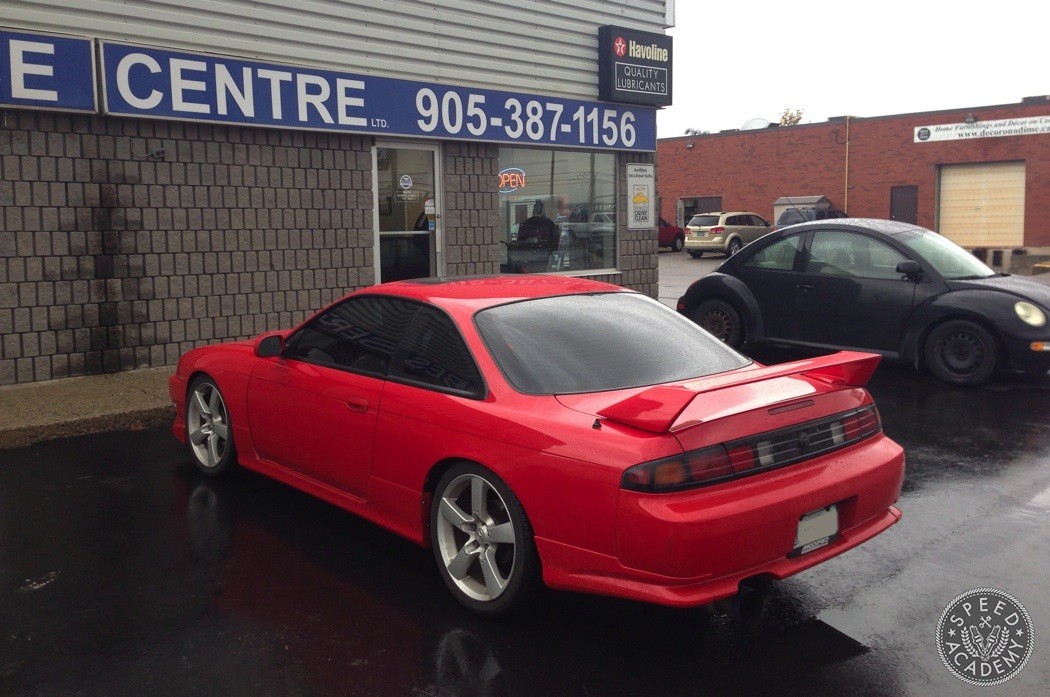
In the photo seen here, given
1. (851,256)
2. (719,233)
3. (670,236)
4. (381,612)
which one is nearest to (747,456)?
(381,612)

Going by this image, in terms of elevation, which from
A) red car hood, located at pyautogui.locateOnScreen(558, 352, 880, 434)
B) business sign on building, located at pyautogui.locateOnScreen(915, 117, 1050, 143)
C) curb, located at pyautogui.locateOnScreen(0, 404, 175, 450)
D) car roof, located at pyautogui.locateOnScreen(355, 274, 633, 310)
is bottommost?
curb, located at pyautogui.locateOnScreen(0, 404, 175, 450)

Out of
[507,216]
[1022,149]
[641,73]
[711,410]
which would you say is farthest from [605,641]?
[1022,149]

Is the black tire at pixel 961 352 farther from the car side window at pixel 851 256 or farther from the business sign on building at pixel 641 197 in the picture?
the business sign on building at pixel 641 197

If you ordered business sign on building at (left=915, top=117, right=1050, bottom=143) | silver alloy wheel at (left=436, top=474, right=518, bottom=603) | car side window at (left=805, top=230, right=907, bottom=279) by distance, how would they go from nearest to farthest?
silver alloy wheel at (left=436, top=474, right=518, bottom=603) < car side window at (left=805, top=230, right=907, bottom=279) < business sign on building at (left=915, top=117, right=1050, bottom=143)

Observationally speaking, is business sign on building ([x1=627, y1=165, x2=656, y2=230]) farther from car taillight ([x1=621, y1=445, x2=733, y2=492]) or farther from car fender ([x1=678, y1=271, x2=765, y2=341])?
car taillight ([x1=621, y1=445, x2=733, y2=492])

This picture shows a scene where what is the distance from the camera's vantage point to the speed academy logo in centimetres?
353

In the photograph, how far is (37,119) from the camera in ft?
28.1

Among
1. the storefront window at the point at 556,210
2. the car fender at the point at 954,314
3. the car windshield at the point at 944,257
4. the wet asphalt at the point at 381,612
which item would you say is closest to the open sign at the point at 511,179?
the storefront window at the point at 556,210

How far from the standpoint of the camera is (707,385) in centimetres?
400

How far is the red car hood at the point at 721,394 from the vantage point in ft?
11.6

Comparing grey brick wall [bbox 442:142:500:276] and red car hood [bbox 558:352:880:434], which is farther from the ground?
grey brick wall [bbox 442:142:500:276]

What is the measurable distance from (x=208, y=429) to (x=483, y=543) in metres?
2.81

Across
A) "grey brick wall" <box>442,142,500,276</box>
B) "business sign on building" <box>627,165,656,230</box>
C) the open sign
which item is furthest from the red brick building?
"grey brick wall" <box>442,142,500,276</box>

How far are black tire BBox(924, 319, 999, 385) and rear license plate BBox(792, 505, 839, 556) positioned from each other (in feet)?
18.7
